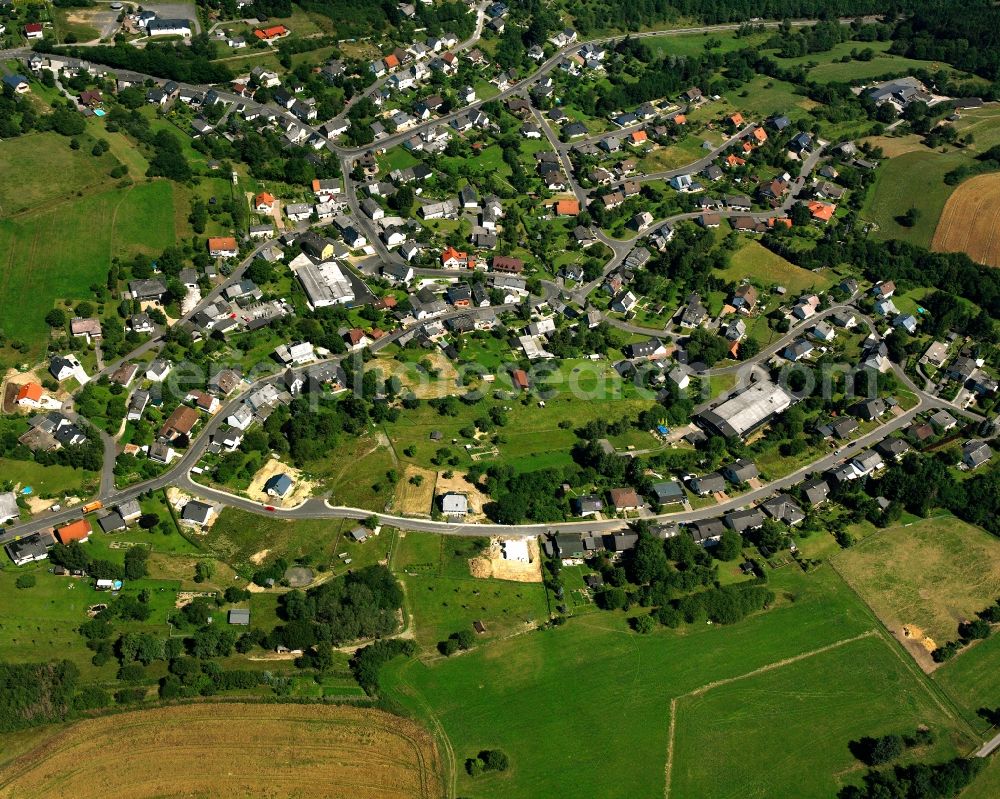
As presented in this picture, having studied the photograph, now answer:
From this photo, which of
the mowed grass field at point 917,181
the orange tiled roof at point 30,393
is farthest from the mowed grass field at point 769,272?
the orange tiled roof at point 30,393

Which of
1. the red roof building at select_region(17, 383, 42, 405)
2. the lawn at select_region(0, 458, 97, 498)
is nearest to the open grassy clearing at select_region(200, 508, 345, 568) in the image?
the lawn at select_region(0, 458, 97, 498)

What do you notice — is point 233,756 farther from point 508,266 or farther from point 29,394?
point 508,266

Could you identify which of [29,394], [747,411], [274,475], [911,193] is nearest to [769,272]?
[911,193]

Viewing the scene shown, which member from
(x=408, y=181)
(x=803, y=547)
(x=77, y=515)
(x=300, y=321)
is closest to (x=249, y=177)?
(x=408, y=181)

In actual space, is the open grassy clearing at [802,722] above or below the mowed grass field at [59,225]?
below

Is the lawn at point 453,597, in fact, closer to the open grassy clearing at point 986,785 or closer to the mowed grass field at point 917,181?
the open grassy clearing at point 986,785

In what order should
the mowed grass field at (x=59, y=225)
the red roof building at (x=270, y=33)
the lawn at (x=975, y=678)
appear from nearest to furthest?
the lawn at (x=975, y=678), the mowed grass field at (x=59, y=225), the red roof building at (x=270, y=33)

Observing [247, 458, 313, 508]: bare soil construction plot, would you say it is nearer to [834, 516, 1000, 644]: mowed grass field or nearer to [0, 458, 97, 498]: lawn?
[0, 458, 97, 498]: lawn
